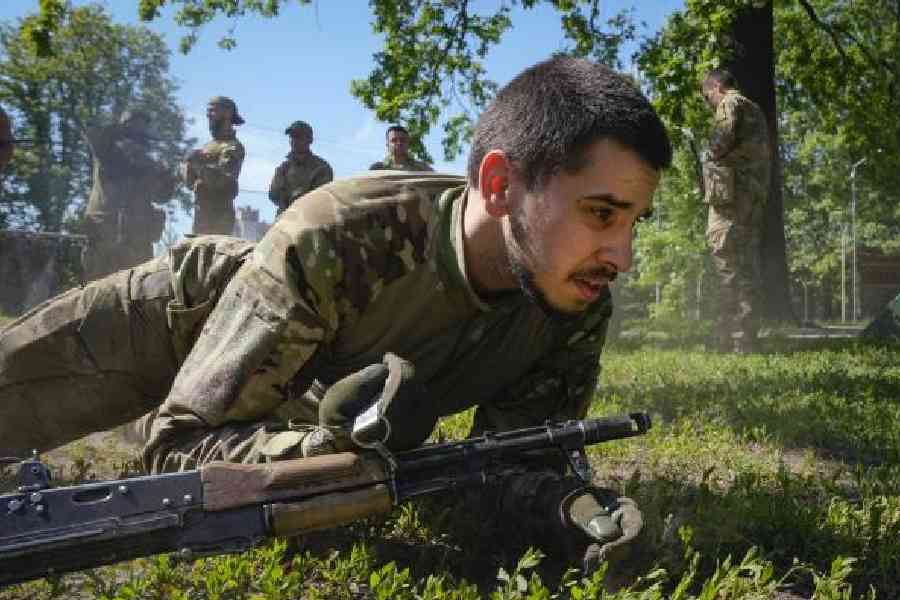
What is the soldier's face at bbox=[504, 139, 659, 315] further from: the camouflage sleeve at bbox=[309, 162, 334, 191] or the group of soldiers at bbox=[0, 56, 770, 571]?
the camouflage sleeve at bbox=[309, 162, 334, 191]

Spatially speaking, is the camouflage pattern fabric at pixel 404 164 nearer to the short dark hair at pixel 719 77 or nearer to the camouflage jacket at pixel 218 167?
the camouflage jacket at pixel 218 167

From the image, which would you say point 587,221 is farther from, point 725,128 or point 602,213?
point 725,128

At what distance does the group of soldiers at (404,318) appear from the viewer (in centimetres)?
239

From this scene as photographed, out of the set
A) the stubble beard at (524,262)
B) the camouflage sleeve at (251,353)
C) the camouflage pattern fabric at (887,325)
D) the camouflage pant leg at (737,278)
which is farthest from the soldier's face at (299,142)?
the stubble beard at (524,262)

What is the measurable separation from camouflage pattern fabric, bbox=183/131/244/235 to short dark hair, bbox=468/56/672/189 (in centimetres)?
889

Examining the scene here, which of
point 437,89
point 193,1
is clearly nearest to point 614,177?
point 437,89

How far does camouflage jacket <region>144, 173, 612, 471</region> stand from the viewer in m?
2.43

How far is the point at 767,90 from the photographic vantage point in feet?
42.0

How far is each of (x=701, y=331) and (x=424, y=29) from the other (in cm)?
653

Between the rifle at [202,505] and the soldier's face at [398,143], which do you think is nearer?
the rifle at [202,505]

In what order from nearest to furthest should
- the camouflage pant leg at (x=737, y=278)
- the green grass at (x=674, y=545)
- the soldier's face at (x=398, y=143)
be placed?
the green grass at (x=674, y=545)
the camouflage pant leg at (x=737, y=278)
the soldier's face at (x=398, y=143)

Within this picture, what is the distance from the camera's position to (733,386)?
6.29 m

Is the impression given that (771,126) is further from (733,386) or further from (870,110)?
(733,386)

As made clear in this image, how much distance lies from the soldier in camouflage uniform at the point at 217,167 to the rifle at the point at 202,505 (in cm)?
930
